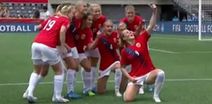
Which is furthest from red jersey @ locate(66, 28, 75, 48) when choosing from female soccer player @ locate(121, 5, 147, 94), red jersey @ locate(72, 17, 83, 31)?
female soccer player @ locate(121, 5, 147, 94)

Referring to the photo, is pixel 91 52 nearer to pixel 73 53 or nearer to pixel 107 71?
pixel 107 71

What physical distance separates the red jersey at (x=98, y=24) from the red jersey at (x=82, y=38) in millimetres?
403

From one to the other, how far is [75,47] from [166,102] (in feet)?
6.41

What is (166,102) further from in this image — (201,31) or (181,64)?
(201,31)

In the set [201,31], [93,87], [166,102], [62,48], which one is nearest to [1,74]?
[93,87]

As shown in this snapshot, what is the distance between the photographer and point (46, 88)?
11297mm

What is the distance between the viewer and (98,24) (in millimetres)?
10844

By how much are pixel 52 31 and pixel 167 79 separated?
4.35 metres

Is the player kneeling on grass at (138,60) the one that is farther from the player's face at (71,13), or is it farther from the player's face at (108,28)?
the player's face at (71,13)

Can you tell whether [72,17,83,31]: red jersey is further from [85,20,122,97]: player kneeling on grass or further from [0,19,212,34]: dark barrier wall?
[0,19,212,34]: dark barrier wall

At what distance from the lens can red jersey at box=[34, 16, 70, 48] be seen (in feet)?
30.0

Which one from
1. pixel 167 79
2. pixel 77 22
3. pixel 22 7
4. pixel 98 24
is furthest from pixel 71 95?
pixel 22 7

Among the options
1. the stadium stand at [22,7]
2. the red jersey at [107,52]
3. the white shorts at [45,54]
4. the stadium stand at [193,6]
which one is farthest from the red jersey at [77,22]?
the stadium stand at [22,7]

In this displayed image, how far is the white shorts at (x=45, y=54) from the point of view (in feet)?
29.9
